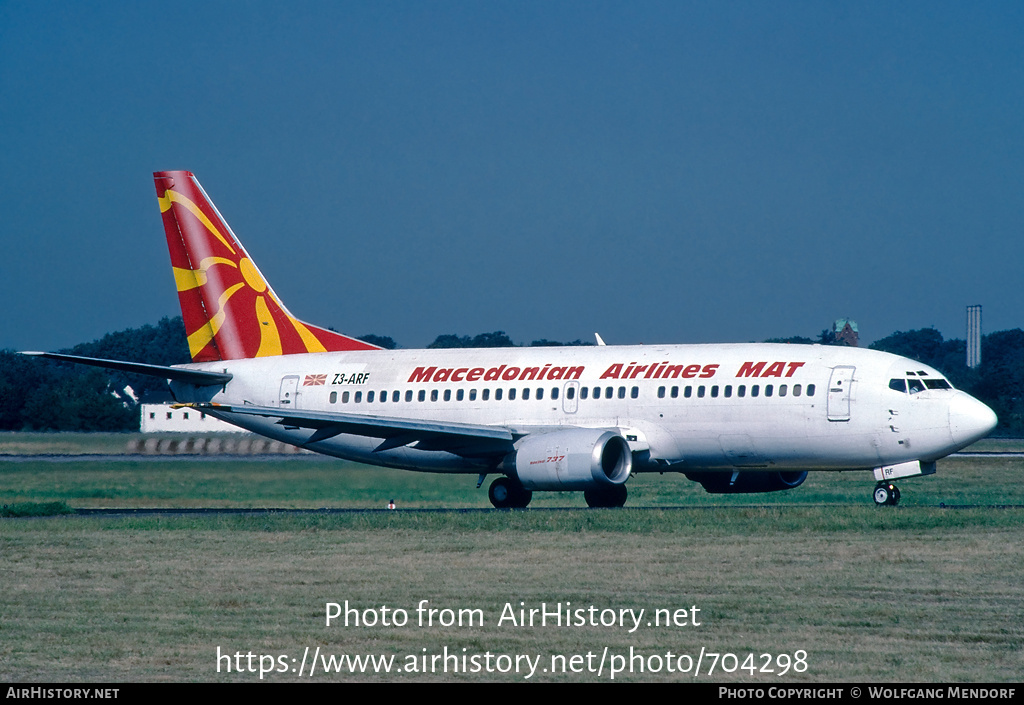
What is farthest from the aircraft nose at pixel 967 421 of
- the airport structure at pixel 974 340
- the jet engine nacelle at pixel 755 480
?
the airport structure at pixel 974 340

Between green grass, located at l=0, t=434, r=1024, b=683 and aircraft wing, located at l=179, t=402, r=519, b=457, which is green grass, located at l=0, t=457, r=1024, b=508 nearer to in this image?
aircraft wing, located at l=179, t=402, r=519, b=457

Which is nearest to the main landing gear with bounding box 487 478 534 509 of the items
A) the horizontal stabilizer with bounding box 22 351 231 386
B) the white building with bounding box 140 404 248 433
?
the horizontal stabilizer with bounding box 22 351 231 386

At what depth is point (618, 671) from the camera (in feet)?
36.1

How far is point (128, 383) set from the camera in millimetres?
102062

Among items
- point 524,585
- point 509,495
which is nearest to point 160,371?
point 509,495

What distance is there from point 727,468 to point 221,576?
47.3 feet

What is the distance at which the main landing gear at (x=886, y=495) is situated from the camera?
2702cm

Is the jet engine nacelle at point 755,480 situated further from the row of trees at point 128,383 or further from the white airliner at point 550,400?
the row of trees at point 128,383

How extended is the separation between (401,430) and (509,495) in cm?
300

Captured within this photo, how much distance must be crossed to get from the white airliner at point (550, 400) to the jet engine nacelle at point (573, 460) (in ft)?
0.11

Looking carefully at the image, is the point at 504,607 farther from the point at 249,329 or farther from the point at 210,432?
the point at 210,432

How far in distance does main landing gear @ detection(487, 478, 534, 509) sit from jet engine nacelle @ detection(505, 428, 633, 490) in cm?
166

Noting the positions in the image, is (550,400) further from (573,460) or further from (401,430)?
(401,430)
